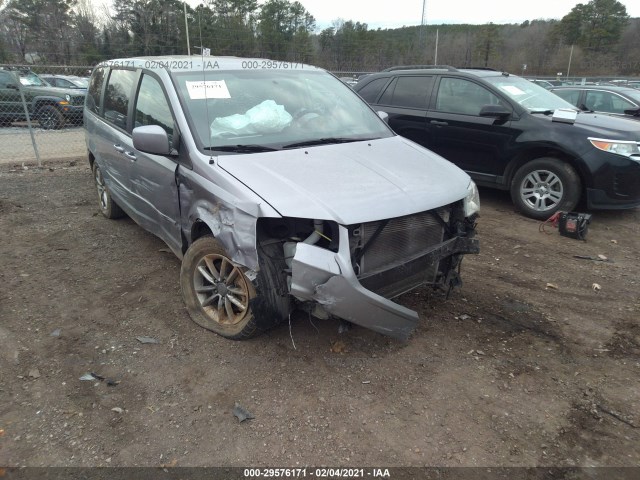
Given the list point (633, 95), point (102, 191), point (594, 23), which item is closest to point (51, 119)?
point (102, 191)

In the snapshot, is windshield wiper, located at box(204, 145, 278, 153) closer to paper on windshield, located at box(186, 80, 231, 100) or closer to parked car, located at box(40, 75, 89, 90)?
paper on windshield, located at box(186, 80, 231, 100)

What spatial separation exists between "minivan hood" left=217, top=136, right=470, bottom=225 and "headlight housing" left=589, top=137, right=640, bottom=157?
117 inches

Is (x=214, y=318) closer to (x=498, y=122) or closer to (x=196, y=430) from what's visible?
(x=196, y=430)

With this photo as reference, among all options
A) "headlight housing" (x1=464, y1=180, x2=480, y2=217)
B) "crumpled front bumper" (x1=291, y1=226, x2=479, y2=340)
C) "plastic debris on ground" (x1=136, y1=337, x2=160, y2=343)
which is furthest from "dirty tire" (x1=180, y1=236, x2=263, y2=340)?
"headlight housing" (x1=464, y1=180, x2=480, y2=217)

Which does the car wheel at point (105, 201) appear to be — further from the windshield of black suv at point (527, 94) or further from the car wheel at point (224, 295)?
the windshield of black suv at point (527, 94)

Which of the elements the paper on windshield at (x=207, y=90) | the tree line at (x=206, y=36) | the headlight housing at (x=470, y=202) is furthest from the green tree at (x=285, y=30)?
the headlight housing at (x=470, y=202)

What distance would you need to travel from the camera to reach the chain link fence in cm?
1034

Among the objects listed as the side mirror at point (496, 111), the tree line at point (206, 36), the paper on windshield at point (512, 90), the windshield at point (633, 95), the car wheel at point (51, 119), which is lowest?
the car wheel at point (51, 119)

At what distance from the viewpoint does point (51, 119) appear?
1277 cm

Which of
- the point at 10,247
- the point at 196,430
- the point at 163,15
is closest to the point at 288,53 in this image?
the point at 163,15

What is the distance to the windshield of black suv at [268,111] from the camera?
3368 millimetres

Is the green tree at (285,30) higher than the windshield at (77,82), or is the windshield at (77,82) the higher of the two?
the green tree at (285,30)

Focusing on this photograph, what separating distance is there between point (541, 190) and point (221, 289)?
448 cm

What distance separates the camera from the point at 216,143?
3252mm
